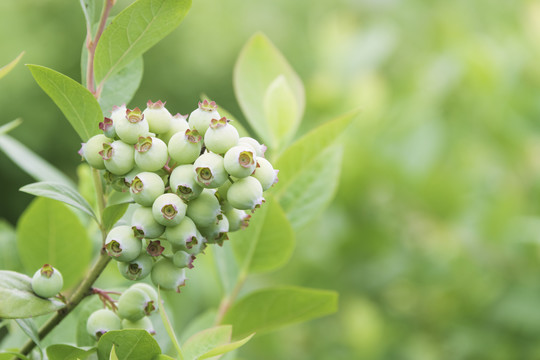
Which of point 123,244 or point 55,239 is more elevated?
point 123,244

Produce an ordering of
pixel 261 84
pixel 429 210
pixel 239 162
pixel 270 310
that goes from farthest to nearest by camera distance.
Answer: pixel 429 210
pixel 261 84
pixel 270 310
pixel 239 162

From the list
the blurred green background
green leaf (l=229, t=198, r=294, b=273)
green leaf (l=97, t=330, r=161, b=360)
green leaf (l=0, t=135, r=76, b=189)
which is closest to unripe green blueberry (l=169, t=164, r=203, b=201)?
green leaf (l=97, t=330, r=161, b=360)

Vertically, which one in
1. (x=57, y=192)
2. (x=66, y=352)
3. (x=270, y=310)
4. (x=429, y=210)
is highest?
(x=57, y=192)

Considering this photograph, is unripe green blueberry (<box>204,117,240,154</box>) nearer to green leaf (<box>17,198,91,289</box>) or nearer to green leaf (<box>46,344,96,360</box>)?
green leaf (<box>46,344,96,360</box>)

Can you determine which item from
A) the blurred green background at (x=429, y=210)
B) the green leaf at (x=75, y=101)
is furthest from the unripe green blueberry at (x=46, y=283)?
the blurred green background at (x=429, y=210)

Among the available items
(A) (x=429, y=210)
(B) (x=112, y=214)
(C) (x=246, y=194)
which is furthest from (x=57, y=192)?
(A) (x=429, y=210)

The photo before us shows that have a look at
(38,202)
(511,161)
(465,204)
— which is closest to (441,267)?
(465,204)

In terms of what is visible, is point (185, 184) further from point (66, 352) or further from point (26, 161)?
point (26, 161)
